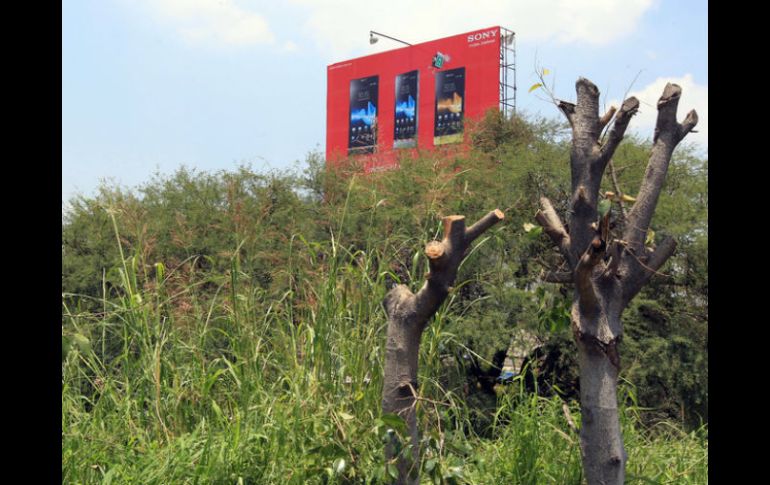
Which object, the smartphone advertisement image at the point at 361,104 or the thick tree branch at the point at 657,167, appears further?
the smartphone advertisement image at the point at 361,104

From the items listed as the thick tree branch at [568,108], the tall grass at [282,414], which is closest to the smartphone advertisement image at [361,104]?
the tall grass at [282,414]

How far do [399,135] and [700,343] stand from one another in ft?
41.9

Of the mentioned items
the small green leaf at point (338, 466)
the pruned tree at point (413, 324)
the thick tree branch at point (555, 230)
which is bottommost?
the small green leaf at point (338, 466)

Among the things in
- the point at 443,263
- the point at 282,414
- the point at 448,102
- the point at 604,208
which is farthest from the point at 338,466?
the point at 448,102

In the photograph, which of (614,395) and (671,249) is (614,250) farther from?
(614,395)

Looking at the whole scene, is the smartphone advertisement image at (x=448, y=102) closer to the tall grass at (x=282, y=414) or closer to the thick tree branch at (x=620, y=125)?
the tall grass at (x=282, y=414)

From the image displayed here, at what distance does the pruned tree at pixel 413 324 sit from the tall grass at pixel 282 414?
8 cm

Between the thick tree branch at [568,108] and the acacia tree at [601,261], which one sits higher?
the thick tree branch at [568,108]

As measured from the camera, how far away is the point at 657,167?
108 inches

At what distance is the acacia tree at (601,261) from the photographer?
8.63 ft

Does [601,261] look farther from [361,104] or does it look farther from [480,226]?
[361,104]

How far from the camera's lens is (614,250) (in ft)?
8.70

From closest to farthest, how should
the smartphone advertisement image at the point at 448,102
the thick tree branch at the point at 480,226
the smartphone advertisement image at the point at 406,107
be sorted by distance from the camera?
the thick tree branch at the point at 480,226, the smartphone advertisement image at the point at 448,102, the smartphone advertisement image at the point at 406,107
